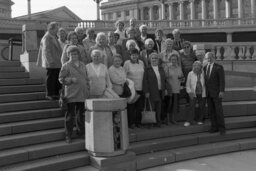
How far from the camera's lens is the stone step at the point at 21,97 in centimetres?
789

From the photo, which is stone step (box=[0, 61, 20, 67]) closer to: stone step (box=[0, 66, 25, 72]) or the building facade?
stone step (box=[0, 66, 25, 72])

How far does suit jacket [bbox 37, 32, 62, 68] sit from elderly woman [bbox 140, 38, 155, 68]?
193cm

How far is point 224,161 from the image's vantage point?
7.18 m

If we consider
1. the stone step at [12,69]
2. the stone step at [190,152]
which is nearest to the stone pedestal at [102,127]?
the stone step at [190,152]

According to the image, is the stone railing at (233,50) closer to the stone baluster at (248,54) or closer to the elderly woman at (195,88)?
the stone baluster at (248,54)

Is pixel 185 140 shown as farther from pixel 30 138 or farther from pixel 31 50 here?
pixel 31 50

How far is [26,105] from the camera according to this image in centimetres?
777

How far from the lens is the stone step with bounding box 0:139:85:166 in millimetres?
5934

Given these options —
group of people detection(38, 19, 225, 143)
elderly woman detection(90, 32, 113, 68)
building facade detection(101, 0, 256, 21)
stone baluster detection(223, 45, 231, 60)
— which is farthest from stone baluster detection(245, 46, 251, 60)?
building facade detection(101, 0, 256, 21)

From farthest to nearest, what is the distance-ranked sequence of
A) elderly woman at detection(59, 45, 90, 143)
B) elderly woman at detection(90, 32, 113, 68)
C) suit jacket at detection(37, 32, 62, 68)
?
1. suit jacket at detection(37, 32, 62, 68)
2. elderly woman at detection(90, 32, 113, 68)
3. elderly woman at detection(59, 45, 90, 143)

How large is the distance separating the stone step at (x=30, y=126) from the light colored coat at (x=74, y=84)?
3.39ft

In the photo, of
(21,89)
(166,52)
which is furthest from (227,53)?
(21,89)

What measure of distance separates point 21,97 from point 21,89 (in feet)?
1.44

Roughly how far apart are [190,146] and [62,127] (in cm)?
287
